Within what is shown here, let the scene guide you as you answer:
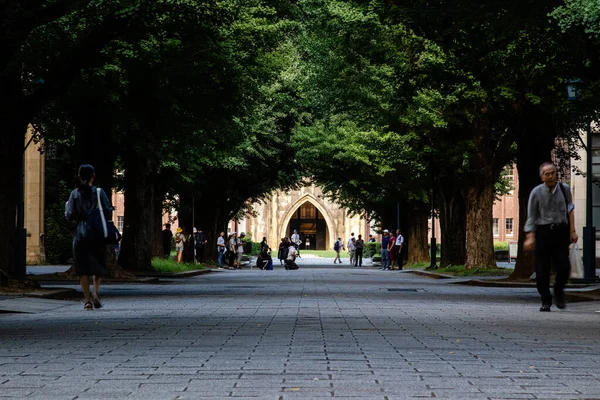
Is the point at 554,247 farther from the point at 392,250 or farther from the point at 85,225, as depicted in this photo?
the point at 392,250

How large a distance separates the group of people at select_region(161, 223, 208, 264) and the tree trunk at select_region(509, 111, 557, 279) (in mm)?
21486

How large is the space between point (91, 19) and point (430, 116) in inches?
580

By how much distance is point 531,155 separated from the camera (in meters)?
26.8

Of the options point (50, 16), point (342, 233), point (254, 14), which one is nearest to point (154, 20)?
point (50, 16)

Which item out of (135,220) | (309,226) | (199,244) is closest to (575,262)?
(135,220)

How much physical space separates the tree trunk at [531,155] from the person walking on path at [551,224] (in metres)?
11.5

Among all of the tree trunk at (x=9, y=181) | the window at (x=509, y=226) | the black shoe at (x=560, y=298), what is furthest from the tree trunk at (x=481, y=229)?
the window at (x=509, y=226)

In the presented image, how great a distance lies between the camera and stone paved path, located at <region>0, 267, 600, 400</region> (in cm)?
689

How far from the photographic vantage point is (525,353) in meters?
9.20

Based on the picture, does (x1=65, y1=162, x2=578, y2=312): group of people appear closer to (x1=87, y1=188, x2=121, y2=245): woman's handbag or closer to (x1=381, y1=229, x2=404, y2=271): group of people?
(x1=87, y1=188, x2=121, y2=245): woman's handbag

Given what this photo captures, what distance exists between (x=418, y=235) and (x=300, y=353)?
4365 cm

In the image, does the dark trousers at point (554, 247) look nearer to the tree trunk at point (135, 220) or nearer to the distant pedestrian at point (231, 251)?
the tree trunk at point (135, 220)

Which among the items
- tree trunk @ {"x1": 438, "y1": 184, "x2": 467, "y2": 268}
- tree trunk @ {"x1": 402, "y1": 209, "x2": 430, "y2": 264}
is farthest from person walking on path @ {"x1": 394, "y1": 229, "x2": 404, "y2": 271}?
tree trunk @ {"x1": 438, "y1": 184, "x2": 467, "y2": 268}

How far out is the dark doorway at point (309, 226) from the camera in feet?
408
